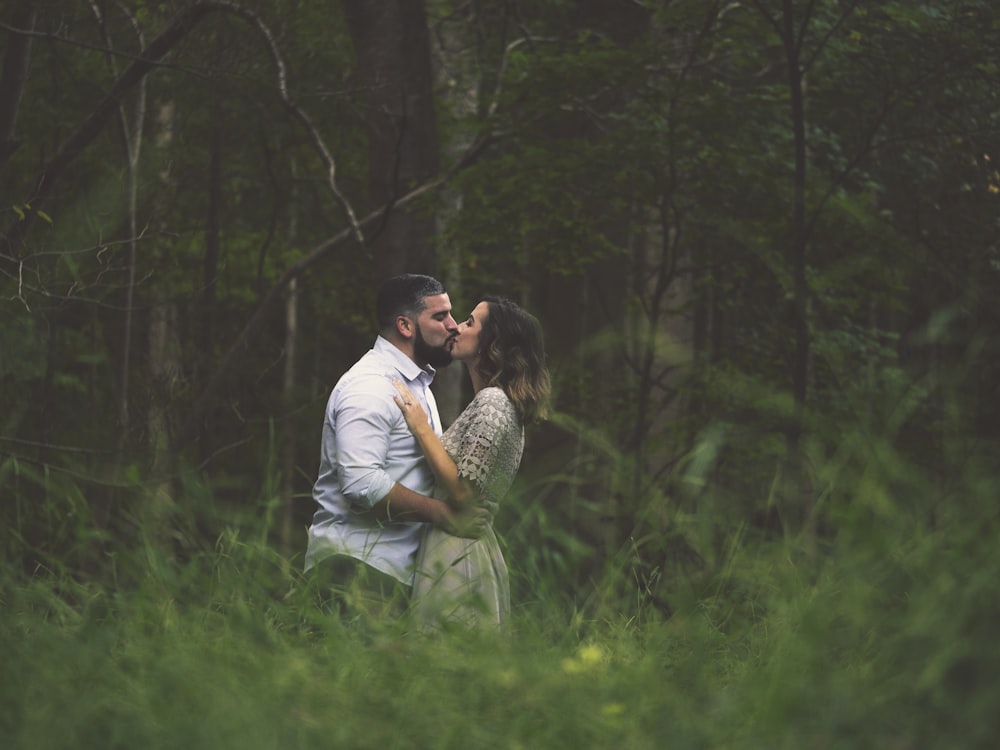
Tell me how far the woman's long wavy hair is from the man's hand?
56cm

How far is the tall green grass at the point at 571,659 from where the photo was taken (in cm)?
252

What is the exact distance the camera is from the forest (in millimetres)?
2781

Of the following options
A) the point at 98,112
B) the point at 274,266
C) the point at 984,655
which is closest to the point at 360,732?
the point at 984,655

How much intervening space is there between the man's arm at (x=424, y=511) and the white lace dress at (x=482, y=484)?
2.6 inches

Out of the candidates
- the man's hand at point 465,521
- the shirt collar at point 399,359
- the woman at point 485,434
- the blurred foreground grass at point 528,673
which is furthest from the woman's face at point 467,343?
the blurred foreground grass at point 528,673

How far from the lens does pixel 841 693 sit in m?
2.46

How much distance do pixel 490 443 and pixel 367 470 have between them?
455 mm

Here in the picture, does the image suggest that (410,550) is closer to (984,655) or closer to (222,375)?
(984,655)

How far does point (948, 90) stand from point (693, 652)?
6802 mm

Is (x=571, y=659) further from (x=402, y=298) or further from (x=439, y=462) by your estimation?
(x=402, y=298)

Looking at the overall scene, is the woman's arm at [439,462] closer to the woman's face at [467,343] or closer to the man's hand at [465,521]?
the man's hand at [465,521]

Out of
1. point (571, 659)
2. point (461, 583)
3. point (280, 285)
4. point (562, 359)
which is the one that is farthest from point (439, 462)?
point (562, 359)

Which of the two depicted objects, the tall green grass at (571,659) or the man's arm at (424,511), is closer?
the tall green grass at (571,659)

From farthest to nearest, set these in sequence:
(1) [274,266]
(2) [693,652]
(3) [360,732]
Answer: (1) [274,266]
(2) [693,652]
(3) [360,732]
